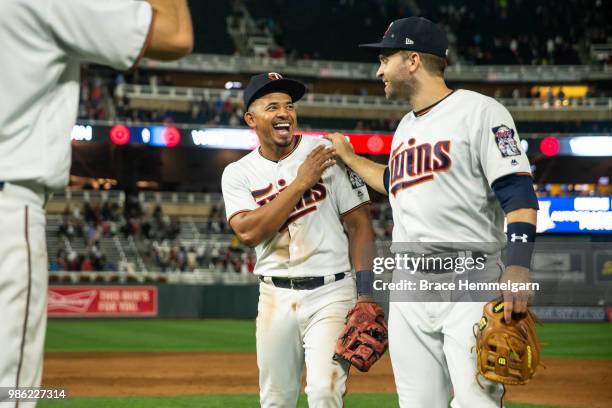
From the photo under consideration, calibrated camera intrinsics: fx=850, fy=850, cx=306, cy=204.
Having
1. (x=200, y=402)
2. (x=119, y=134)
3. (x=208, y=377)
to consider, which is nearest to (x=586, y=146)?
(x=119, y=134)

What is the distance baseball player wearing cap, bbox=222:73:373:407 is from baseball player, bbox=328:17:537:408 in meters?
0.49

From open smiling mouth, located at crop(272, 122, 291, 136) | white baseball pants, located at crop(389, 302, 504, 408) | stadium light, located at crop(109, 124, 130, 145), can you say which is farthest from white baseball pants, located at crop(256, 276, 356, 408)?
stadium light, located at crop(109, 124, 130, 145)

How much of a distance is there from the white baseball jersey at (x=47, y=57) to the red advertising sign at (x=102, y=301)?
2002 cm

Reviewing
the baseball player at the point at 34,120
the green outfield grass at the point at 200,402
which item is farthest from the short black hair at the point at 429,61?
the green outfield grass at the point at 200,402

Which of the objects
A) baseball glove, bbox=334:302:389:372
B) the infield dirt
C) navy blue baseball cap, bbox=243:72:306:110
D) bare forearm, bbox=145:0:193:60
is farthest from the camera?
the infield dirt

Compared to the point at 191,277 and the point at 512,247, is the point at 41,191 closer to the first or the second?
the point at 512,247

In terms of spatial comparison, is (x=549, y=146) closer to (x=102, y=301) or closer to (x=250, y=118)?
(x=102, y=301)

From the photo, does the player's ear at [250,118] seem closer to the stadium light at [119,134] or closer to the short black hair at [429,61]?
the short black hair at [429,61]

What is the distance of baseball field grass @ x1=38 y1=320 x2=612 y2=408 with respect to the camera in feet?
28.5

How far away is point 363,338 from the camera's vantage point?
14.2ft

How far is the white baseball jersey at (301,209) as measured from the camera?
4.67 m

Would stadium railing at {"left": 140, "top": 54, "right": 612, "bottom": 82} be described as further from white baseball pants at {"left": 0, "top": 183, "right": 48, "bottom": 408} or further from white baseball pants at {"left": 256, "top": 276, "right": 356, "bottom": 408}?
white baseball pants at {"left": 0, "top": 183, "right": 48, "bottom": 408}

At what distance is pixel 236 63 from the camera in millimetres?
37250

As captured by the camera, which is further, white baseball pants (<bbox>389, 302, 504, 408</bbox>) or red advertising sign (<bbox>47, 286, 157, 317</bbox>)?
red advertising sign (<bbox>47, 286, 157, 317</bbox>)
